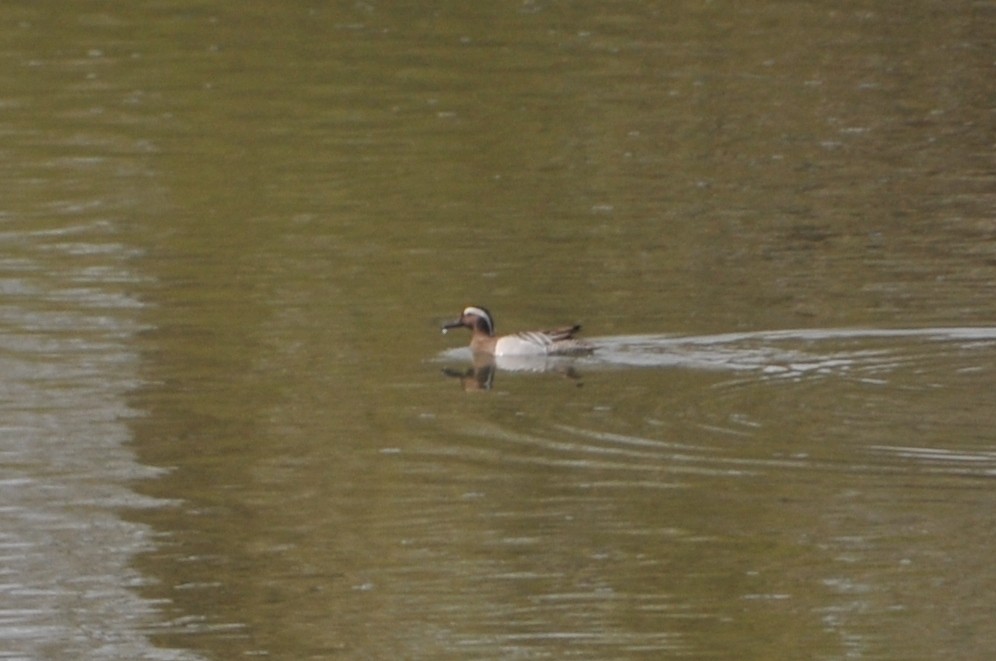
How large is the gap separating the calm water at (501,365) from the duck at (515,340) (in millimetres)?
145

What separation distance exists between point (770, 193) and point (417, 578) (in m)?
11.0

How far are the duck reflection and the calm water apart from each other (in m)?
0.04

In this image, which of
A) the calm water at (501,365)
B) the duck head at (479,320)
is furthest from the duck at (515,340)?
the calm water at (501,365)

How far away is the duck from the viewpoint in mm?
15086

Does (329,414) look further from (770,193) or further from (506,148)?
(506,148)

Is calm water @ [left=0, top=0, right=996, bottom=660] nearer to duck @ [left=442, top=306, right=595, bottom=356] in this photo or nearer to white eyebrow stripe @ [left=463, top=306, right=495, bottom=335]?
duck @ [left=442, top=306, right=595, bottom=356]

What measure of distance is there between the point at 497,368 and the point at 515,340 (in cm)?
21

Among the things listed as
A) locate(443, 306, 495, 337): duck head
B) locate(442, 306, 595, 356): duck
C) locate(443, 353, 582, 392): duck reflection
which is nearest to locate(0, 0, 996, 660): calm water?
locate(443, 353, 582, 392): duck reflection

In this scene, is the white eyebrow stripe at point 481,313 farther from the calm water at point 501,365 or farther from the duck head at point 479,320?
the calm water at point 501,365

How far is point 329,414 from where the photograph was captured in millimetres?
14109

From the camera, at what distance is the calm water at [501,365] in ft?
35.3

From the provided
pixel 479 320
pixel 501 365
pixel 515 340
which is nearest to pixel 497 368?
pixel 501 365

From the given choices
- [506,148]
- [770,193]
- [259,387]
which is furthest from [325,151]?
[259,387]

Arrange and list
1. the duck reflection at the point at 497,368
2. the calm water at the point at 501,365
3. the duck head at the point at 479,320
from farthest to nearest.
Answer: the duck head at the point at 479,320
the duck reflection at the point at 497,368
the calm water at the point at 501,365
